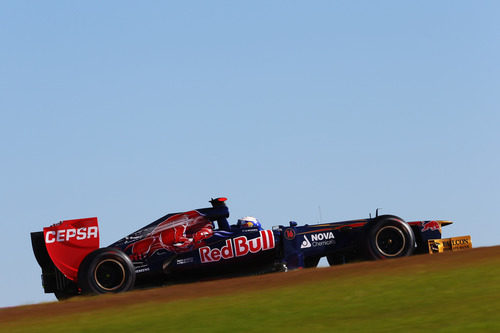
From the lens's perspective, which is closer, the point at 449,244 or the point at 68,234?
the point at 68,234

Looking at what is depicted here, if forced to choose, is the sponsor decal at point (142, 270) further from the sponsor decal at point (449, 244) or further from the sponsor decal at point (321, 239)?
the sponsor decal at point (449, 244)

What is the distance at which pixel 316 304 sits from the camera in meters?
10.7

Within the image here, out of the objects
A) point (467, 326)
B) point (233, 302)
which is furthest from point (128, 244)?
point (467, 326)

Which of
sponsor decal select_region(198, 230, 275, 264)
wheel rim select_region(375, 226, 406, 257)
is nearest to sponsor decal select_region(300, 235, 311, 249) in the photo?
sponsor decal select_region(198, 230, 275, 264)

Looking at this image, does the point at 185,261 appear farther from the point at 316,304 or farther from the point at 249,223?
the point at 316,304

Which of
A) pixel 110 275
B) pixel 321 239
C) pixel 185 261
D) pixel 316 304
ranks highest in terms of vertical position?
pixel 321 239

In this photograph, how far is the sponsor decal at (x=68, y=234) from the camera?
15500mm

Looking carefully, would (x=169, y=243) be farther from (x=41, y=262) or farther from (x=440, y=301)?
(x=440, y=301)

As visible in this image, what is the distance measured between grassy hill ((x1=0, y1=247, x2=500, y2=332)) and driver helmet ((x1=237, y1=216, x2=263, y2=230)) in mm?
1576

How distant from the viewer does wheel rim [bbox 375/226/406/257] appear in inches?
619

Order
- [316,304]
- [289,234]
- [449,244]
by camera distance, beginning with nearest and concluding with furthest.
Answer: [316,304]
[289,234]
[449,244]

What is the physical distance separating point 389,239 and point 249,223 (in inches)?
121

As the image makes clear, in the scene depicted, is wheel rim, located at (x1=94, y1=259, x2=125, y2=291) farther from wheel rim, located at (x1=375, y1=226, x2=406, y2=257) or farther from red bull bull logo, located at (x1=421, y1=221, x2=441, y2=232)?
red bull bull logo, located at (x1=421, y1=221, x2=441, y2=232)

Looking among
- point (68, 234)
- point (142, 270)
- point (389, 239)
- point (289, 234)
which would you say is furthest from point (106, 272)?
point (389, 239)
